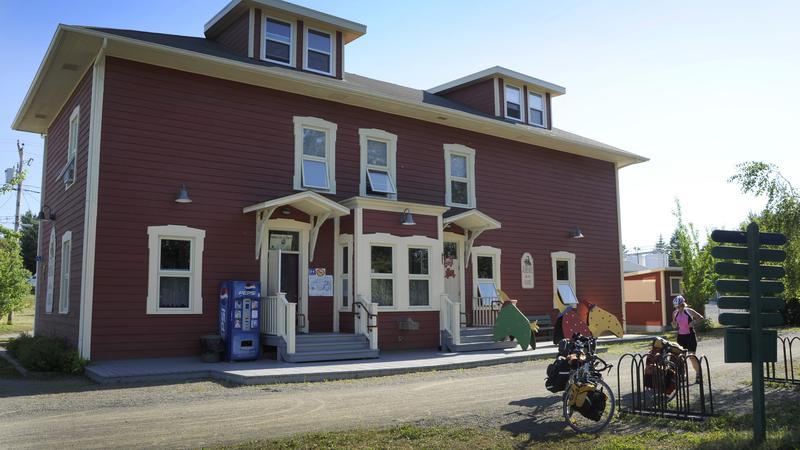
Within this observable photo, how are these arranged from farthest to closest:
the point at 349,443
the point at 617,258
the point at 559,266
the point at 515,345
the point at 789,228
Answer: the point at 617,258, the point at 559,266, the point at 515,345, the point at 789,228, the point at 349,443

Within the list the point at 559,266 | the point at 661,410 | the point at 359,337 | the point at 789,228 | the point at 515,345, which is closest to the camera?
the point at 661,410

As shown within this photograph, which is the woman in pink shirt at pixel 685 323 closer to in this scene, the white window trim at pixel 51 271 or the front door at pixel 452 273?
the front door at pixel 452 273

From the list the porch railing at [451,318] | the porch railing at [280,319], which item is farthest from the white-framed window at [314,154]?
the porch railing at [451,318]

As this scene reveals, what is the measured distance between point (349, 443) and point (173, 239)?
8.92 metres

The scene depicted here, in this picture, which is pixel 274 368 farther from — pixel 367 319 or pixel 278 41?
pixel 278 41

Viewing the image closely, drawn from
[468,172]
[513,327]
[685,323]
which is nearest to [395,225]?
[513,327]

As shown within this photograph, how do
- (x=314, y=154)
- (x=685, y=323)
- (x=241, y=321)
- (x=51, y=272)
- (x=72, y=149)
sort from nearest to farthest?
1. (x=685, y=323)
2. (x=241, y=321)
3. (x=72, y=149)
4. (x=314, y=154)
5. (x=51, y=272)

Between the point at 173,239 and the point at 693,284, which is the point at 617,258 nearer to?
the point at 693,284

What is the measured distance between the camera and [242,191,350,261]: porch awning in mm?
14409

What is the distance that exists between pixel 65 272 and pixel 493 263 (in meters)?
11.4

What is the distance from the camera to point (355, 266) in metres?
15.5

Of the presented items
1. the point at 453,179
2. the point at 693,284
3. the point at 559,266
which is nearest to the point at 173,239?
the point at 453,179

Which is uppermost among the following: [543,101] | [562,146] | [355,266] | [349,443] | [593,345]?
[543,101]

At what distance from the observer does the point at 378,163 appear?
1769cm
